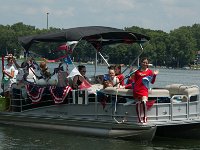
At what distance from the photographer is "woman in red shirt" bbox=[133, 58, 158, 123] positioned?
544 inches

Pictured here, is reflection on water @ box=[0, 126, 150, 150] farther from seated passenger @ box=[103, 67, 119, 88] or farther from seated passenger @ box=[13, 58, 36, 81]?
seated passenger @ box=[13, 58, 36, 81]

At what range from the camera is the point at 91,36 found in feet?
51.9

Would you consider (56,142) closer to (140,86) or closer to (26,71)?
(140,86)

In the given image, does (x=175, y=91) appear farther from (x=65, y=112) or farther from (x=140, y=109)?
(x=65, y=112)

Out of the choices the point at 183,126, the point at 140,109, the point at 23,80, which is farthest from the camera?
the point at 23,80

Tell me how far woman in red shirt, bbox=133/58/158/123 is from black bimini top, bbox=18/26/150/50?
68.9 inches

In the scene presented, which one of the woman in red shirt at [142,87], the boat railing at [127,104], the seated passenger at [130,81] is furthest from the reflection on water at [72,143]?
the seated passenger at [130,81]

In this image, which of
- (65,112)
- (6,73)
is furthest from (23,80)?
(65,112)

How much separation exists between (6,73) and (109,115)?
3987 mm

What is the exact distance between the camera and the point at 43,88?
15586 mm

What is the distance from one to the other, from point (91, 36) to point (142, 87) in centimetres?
269

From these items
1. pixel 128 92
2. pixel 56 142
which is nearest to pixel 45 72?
pixel 56 142

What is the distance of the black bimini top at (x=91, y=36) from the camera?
49.1 ft

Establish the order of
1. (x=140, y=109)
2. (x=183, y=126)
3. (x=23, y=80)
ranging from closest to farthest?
(x=140, y=109), (x=183, y=126), (x=23, y=80)
